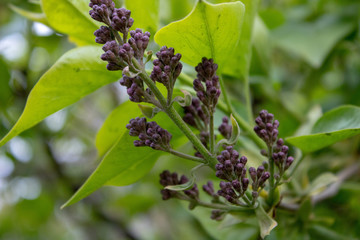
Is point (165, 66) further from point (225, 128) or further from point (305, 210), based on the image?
point (305, 210)

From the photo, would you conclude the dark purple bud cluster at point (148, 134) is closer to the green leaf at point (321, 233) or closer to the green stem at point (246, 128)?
the green stem at point (246, 128)

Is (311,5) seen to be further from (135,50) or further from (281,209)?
(135,50)

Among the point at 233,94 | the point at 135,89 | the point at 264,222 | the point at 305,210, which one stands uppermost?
the point at 135,89

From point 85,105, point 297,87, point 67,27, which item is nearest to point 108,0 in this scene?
point 67,27

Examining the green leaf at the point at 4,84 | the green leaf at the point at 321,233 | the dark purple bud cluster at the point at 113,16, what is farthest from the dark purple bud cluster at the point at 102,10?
the green leaf at the point at 4,84

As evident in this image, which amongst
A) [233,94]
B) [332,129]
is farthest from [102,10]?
[233,94]
